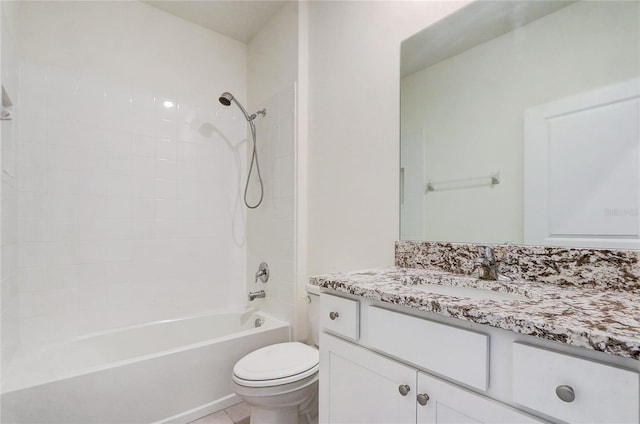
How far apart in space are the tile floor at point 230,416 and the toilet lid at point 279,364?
0.44 metres

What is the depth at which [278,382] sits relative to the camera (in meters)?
1.35

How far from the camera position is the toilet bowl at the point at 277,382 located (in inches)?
52.9

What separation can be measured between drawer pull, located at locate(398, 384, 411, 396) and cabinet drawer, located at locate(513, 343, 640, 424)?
258 mm

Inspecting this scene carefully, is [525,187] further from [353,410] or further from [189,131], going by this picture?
[189,131]

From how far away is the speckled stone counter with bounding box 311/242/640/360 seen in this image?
526 mm

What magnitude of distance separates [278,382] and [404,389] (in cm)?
75

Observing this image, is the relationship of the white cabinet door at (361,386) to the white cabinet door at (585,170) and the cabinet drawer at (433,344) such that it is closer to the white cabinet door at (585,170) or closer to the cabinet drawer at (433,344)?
the cabinet drawer at (433,344)

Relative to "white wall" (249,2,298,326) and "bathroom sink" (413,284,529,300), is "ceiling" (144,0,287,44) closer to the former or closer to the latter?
"white wall" (249,2,298,326)

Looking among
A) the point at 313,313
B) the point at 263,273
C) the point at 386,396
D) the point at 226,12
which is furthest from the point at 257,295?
the point at 226,12

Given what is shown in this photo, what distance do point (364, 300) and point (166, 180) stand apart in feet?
5.99

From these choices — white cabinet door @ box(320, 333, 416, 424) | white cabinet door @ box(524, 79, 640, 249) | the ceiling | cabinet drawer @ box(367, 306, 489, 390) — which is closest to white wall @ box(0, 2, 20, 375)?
the ceiling

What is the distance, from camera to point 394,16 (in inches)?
57.8

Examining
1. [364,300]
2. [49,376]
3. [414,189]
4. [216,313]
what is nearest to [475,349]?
[364,300]

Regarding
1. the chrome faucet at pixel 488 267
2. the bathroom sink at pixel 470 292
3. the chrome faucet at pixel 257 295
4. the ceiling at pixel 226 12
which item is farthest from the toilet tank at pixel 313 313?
the ceiling at pixel 226 12
